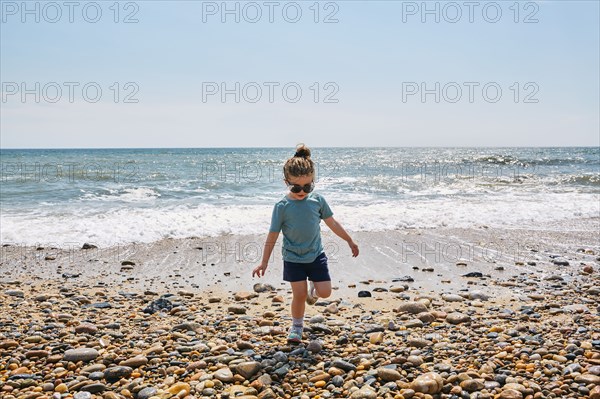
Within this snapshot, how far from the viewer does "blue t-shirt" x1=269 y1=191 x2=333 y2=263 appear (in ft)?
13.7

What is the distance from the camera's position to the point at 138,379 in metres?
3.40

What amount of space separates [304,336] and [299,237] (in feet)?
3.01

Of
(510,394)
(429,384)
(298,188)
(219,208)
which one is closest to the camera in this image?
(510,394)

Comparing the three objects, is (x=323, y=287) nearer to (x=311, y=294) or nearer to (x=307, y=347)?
(x=311, y=294)

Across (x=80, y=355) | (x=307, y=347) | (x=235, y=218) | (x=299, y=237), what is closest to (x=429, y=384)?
(x=307, y=347)

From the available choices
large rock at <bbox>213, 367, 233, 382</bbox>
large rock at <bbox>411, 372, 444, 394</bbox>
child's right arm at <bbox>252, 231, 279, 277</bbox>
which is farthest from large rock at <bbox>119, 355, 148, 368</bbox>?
large rock at <bbox>411, 372, 444, 394</bbox>

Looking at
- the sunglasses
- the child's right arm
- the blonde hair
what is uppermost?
the blonde hair

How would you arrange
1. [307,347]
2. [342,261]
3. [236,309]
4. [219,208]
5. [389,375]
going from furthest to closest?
[219,208] → [342,261] → [236,309] → [307,347] → [389,375]

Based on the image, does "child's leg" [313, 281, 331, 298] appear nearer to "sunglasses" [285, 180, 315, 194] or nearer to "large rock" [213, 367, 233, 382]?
"sunglasses" [285, 180, 315, 194]

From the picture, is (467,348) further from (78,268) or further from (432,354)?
(78,268)

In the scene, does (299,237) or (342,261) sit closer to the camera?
(299,237)

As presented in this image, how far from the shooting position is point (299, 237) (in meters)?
4.19

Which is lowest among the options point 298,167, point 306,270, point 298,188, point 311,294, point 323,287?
point 311,294

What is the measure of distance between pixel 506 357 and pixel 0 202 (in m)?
14.7
